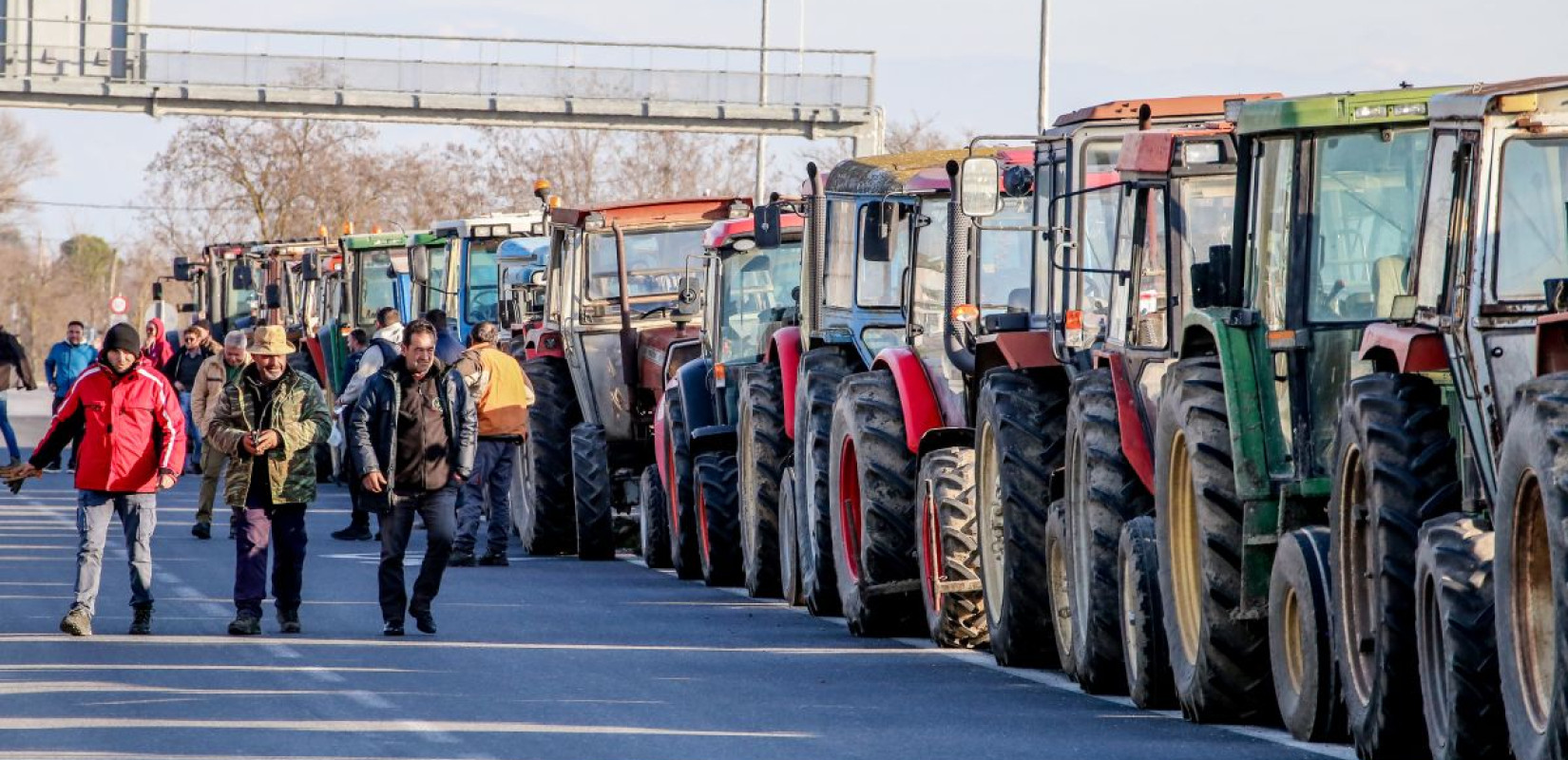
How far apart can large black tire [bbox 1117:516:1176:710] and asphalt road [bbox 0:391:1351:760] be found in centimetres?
23

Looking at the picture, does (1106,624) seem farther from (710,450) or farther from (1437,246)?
(710,450)

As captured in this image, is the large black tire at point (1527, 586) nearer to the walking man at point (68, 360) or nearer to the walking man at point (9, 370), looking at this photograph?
the walking man at point (9, 370)

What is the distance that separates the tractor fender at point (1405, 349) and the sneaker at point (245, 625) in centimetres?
796

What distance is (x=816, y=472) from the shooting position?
18.4 meters

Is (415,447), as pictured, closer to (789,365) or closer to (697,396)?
(789,365)

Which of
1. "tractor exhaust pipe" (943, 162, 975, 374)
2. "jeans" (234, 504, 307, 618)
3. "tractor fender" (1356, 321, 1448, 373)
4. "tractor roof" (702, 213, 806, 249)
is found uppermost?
"tractor roof" (702, 213, 806, 249)

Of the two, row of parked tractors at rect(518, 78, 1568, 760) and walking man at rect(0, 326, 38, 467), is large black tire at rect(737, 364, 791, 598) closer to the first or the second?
row of parked tractors at rect(518, 78, 1568, 760)

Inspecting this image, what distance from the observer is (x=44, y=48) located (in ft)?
175

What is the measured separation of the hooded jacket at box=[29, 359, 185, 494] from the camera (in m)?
17.5

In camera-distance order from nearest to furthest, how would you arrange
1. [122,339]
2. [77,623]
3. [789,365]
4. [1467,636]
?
[1467,636] → [77,623] → [122,339] → [789,365]

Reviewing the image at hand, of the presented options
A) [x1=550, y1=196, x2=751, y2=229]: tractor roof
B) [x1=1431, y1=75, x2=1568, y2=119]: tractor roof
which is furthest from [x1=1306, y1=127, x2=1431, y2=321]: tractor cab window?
[x1=550, y1=196, x2=751, y2=229]: tractor roof

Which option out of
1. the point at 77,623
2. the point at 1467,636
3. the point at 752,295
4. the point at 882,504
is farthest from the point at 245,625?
the point at 1467,636

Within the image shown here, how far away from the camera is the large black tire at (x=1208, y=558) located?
1222 centimetres

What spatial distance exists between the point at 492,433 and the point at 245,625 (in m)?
5.93
